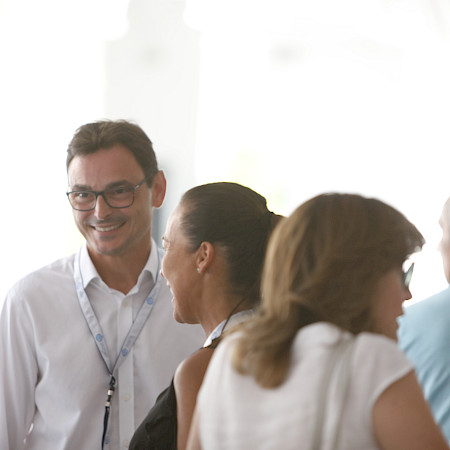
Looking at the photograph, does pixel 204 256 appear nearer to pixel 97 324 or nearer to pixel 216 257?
pixel 216 257

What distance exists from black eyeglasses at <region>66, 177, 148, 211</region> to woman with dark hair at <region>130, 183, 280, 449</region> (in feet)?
2.04

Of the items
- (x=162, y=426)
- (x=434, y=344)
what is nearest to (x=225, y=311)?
(x=162, y=426)

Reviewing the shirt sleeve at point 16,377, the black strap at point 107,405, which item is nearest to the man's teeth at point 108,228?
the shirt sleeve at point 16,377

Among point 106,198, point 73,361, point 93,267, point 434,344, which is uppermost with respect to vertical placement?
point 106,198

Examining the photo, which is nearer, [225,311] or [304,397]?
[304,397]

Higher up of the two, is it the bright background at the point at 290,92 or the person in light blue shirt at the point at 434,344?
the bright background at the point at 290,92

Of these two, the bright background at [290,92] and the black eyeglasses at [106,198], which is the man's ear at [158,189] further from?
the bright background at [290,92]

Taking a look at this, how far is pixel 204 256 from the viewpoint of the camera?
1.80 m

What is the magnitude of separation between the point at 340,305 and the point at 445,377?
1.02m

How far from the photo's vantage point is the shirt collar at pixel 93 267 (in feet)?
8.07

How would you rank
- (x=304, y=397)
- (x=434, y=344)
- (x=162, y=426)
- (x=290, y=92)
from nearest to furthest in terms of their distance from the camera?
(x=304, y=397), (x=162, y=426), (x=434, y=344), (x=290, y=92)

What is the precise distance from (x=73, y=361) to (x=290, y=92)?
2835mm

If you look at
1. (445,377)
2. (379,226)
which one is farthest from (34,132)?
(379,226)

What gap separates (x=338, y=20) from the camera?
4.70 metres
